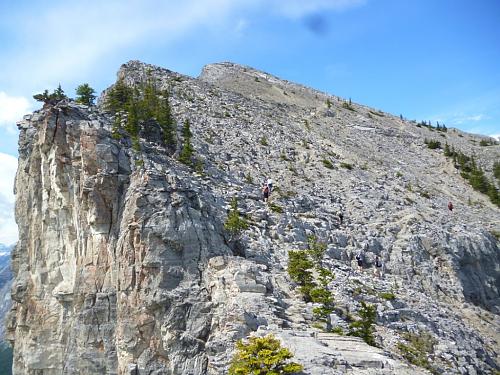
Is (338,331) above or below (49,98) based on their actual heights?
below

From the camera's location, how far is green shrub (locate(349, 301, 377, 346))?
22.1 meters

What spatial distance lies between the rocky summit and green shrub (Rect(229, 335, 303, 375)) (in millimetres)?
1399

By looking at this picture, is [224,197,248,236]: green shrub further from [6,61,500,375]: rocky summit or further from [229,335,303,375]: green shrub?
[229,335,303,375]: green shrub

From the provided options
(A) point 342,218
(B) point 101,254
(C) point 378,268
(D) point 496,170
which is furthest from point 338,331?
(D) point 496,170

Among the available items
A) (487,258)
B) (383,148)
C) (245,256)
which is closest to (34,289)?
(245,256)

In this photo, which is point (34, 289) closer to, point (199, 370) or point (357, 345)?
point (199, 370)

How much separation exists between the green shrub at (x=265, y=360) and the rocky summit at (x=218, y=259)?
1.40 m

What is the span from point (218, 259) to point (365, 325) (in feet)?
25.5

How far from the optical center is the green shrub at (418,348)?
74.3 ft

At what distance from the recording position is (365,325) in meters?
22.7

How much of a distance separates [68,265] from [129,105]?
48.0ft

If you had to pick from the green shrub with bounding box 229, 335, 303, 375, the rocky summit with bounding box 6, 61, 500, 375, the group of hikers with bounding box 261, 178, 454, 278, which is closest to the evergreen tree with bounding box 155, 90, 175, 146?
the rocky summit with bounding box 6, 61, 500, 375

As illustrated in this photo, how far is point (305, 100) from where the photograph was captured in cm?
7662

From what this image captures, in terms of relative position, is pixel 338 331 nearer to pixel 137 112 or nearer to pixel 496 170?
pixel 137 112
